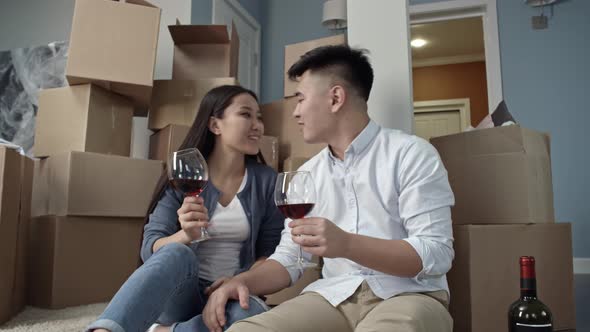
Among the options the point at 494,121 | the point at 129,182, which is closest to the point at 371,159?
the point at 494,121

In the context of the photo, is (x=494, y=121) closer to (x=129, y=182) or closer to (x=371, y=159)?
(x=371, y=159)

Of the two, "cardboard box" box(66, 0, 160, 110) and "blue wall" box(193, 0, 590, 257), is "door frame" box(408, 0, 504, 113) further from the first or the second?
"cardboard box" box(66, 0, 160, 110)

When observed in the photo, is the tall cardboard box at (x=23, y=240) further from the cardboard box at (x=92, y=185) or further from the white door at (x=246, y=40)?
the white door at (x=246, y=40)

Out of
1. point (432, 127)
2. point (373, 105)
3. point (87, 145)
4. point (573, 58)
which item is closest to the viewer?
point (373, 105)

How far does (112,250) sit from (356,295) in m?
1.41

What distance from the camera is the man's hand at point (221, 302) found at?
1.18m

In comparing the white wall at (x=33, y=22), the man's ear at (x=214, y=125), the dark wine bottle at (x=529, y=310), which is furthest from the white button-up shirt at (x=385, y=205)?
the white wall at (x=33, y=22)

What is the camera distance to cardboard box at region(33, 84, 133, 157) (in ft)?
7.44

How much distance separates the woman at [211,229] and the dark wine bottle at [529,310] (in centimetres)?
63

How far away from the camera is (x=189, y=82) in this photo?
8.47ft

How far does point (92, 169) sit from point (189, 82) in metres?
0.69

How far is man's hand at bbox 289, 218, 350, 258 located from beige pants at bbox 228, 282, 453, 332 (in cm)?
18

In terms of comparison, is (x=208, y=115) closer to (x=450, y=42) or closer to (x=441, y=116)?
(x=450, y=42)

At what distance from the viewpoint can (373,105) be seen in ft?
5.43
